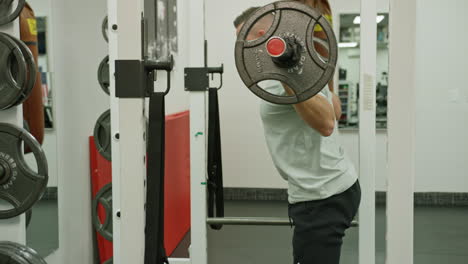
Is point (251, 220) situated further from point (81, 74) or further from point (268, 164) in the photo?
point (268, 164)

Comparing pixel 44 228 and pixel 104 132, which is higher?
pixel 104 132

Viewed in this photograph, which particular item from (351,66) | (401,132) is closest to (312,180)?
(401,132)

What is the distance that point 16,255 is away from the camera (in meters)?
1.59

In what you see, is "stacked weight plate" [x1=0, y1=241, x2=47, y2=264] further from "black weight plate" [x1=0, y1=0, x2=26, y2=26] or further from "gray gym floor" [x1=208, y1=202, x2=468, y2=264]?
"gray gym floor" [x1=208, y1=202, x2=468, y2=264]

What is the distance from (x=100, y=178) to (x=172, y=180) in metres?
0.87

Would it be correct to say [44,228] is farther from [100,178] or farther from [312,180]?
[312,180]

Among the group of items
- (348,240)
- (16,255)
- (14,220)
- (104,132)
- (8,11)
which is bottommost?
(348,240)

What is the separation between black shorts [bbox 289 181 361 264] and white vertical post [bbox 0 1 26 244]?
1093 millimetres

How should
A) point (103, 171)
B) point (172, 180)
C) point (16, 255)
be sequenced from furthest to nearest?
1. point (172, 180)
2. point (103, 171)
3. point (16, 255)

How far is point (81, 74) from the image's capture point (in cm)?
270

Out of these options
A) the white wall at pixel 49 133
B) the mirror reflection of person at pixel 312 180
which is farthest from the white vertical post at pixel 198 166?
the mirror reflection of person at pixel 312 180

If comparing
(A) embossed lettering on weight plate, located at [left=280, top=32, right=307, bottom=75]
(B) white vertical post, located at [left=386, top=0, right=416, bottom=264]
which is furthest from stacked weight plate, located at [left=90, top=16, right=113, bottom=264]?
(B) white vertical post, located at [left=386, top=0, right=416, bottom=264]

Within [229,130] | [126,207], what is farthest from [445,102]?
[126,207]

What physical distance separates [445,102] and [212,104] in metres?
3.57
